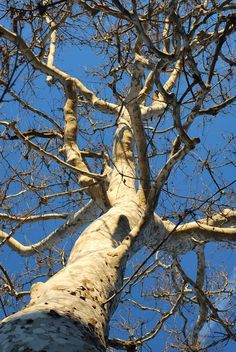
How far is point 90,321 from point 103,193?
1916mm

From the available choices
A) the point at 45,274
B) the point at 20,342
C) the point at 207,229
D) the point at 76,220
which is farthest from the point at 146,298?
the point at 20,342

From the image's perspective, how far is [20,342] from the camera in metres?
1.38

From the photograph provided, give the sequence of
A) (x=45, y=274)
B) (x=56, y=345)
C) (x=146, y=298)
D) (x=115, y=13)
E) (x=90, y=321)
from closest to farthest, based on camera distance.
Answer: (x=56, y=345)
(x=90, y=321)
(x=115, y=13)
(x=45, y=274)
(x=146, y=298)

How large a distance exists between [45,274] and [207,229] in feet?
7.84

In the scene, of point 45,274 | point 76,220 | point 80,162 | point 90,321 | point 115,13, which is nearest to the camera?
point 90,321

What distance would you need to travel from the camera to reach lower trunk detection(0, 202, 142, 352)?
1.42 meters

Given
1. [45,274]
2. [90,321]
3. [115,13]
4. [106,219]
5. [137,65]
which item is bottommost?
[90,321]

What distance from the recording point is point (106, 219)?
9.89 ft

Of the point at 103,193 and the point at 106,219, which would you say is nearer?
the point at 106,219

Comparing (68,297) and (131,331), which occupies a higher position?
(131,331)

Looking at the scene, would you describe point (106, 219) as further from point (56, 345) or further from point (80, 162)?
point (56, 345)

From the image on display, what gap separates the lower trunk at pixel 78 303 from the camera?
1420 millimetres

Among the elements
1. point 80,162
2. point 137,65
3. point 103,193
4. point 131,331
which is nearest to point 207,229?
point 103,193

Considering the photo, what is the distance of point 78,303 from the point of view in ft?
6.07
